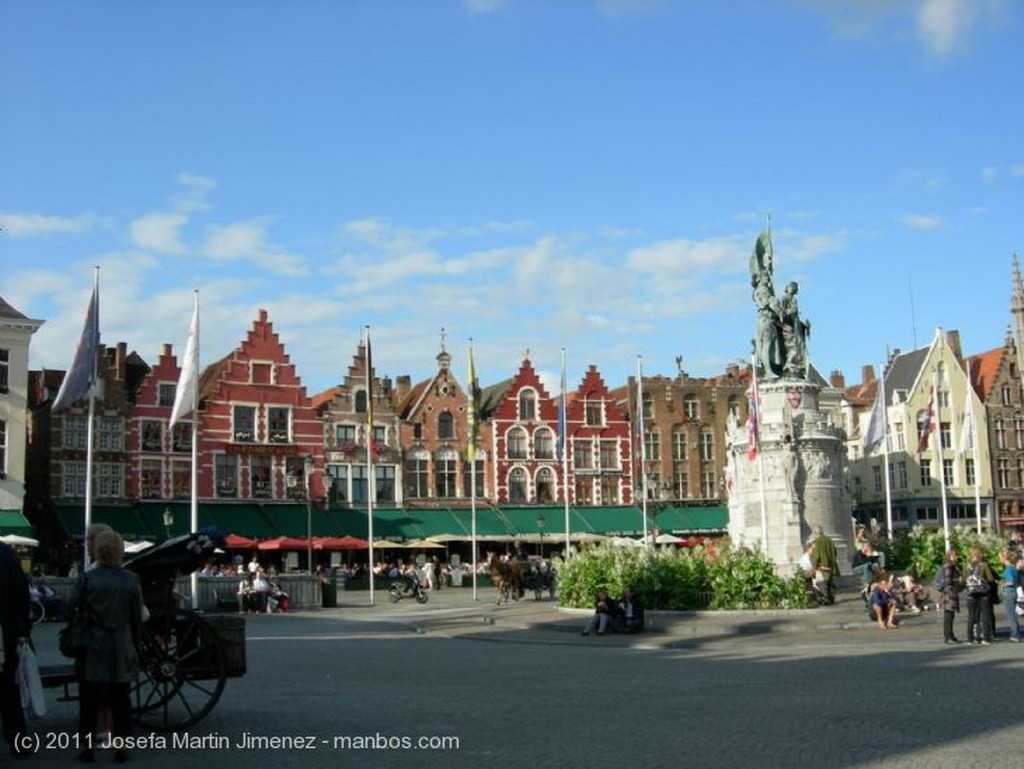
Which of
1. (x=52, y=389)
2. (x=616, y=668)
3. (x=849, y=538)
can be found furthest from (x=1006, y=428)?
(x=616, y=668)

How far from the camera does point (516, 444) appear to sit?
66.1 meters

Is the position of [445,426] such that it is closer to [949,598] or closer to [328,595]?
[328,595]

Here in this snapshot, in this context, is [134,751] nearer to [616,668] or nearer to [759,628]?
[616,668]

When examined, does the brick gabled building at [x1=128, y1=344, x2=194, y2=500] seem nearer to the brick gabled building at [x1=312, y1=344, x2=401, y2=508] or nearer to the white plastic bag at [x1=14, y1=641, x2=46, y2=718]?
the brick gabled building at [x1=312, y1=344, x2=401, y2=508]

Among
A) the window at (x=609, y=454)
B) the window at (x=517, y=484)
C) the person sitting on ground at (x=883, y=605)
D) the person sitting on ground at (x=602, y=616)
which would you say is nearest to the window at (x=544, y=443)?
the window at (x=517, y=484)

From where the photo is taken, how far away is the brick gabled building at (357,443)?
61.7 m

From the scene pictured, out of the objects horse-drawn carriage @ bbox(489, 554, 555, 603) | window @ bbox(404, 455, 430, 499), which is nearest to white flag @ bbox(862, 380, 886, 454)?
horse-drawn carriage @ bbox(489, 554, 555, 603)

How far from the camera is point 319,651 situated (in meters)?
20.7

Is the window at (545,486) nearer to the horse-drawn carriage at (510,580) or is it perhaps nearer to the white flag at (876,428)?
the horse-drawn carriage at (510,580)

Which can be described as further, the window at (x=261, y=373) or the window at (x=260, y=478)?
the window at (x=261, y=373)

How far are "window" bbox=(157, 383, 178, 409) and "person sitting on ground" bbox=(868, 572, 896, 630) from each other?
4274 centimetres

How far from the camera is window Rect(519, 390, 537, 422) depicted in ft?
219

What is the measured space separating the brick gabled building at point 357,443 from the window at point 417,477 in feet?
2.72

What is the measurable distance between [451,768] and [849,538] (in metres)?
24.1
